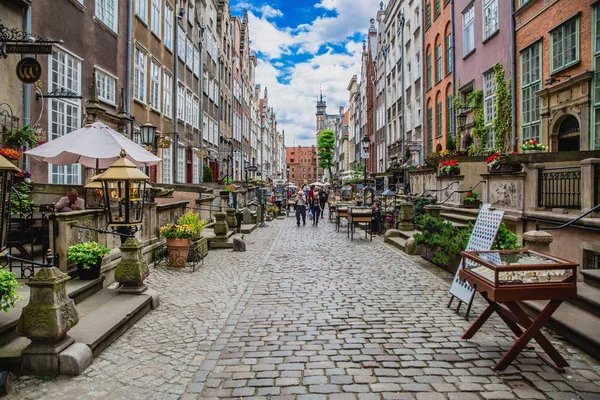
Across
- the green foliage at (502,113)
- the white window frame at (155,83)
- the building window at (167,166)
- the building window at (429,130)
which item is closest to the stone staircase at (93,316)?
the green foliage at (502,113)

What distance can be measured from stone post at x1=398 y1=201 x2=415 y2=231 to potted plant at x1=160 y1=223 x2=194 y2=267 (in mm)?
8775

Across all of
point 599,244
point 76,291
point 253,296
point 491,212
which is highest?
point 491,212

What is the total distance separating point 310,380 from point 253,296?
3.72 metres

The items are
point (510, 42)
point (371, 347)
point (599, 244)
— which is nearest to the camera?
point (371, 347)

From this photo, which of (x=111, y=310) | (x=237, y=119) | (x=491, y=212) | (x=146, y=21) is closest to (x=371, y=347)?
(x=491, y=212)

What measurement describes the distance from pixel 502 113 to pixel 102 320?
1720 centimetres

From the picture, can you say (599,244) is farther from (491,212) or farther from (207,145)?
(207,145)

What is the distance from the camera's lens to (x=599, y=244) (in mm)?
7211

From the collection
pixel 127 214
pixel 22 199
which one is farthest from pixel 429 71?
pixel 22 199

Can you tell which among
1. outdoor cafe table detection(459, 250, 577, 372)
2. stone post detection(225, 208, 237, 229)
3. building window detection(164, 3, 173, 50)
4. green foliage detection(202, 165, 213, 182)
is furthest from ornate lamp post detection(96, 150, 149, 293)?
green foliage detection(202, 165, 213, 182)

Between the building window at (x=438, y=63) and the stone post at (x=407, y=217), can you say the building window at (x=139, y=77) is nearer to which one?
the stone post at (x=407, y=217)

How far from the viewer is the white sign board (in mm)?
6066

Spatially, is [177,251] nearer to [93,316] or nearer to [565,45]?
[93,316]

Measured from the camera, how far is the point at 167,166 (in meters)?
24.0
